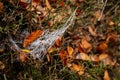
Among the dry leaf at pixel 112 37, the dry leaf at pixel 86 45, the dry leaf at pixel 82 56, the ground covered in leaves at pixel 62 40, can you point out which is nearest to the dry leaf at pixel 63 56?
the ground covered in leaves at pixel 62 40

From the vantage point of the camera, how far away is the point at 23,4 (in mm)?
1980

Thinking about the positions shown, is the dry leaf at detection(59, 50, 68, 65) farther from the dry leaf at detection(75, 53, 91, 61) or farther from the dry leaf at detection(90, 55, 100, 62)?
the dry leaf at detection(90, 55, 100, 62)

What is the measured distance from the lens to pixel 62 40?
7.20ft

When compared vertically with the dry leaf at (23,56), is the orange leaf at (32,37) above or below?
above

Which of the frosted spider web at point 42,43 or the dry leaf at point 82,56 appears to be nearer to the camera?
the frosted spider web at point 42,43

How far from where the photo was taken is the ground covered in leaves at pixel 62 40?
195 cm

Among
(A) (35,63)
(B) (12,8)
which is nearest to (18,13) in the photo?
(B) (12,8)

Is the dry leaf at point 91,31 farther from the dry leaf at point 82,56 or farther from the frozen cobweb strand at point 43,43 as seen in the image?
the frozen cobweb strand at point 43,43

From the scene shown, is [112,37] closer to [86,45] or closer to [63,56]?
[86,45]

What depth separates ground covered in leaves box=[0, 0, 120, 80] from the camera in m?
1.95

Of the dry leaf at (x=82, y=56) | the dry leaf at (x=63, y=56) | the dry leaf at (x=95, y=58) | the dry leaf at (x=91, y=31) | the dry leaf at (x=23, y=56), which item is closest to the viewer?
the dry leaf at (x=23, y=56)

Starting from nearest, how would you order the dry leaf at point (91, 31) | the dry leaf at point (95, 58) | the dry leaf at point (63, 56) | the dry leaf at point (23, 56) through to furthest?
1. the dry leaf at point (23, 56)
2. the dry leaf at point (63, 56)
3. the dry leaf at point (95, 58)
4. the dry leaf at point (91, 31)

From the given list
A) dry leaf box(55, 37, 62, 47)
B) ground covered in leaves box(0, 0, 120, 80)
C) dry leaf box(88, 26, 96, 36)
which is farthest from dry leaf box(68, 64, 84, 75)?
dry leaf box(88, 26, 96, 36)

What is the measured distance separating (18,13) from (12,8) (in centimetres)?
7
